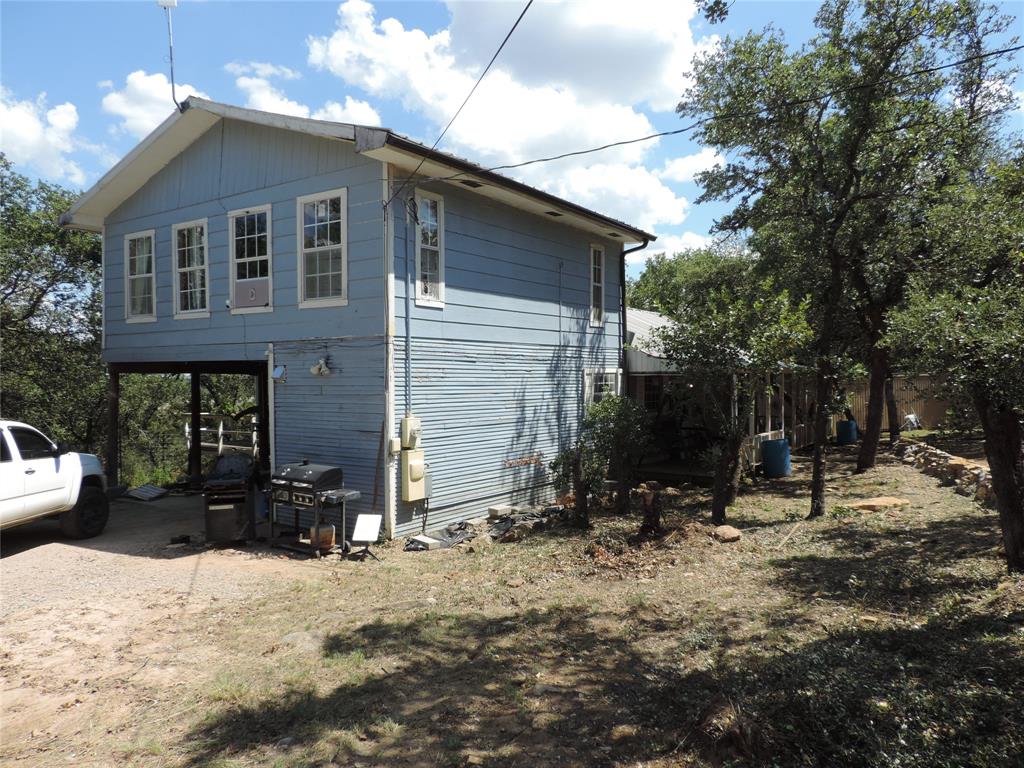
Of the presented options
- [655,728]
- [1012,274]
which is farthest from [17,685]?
[1012,274]

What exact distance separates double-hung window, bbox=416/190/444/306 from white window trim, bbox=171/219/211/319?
4211 mm

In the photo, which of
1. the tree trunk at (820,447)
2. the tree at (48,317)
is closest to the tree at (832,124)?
the tree trunk at (820,447)

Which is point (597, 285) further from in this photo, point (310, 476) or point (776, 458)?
point (310, 476)

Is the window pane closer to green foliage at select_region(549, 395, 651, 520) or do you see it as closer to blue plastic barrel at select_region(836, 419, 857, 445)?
green foliage at select_region(549, 395, 651, 520)

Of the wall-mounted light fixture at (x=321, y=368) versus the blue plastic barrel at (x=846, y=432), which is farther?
the blue plastic barrel at (x=846, y=432)

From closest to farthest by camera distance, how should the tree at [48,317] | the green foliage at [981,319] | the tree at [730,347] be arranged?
the green foliage at [981,319] < the tree at [730,347] < the tree at [48,317]

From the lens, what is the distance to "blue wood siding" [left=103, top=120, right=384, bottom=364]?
29.2 ft

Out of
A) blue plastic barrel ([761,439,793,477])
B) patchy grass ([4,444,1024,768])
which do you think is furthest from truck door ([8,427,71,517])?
blue plastic barrel ([761,439,793,477])

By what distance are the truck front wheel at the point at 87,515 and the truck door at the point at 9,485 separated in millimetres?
984

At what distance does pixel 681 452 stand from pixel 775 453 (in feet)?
7.84

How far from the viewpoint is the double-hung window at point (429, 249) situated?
920 centimetres

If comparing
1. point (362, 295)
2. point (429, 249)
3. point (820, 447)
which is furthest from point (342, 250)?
point (820, 447)

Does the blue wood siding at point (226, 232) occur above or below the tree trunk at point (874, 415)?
above

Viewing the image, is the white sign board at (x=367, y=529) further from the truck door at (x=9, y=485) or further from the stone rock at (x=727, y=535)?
the stone rock at (x=727, y=535)
